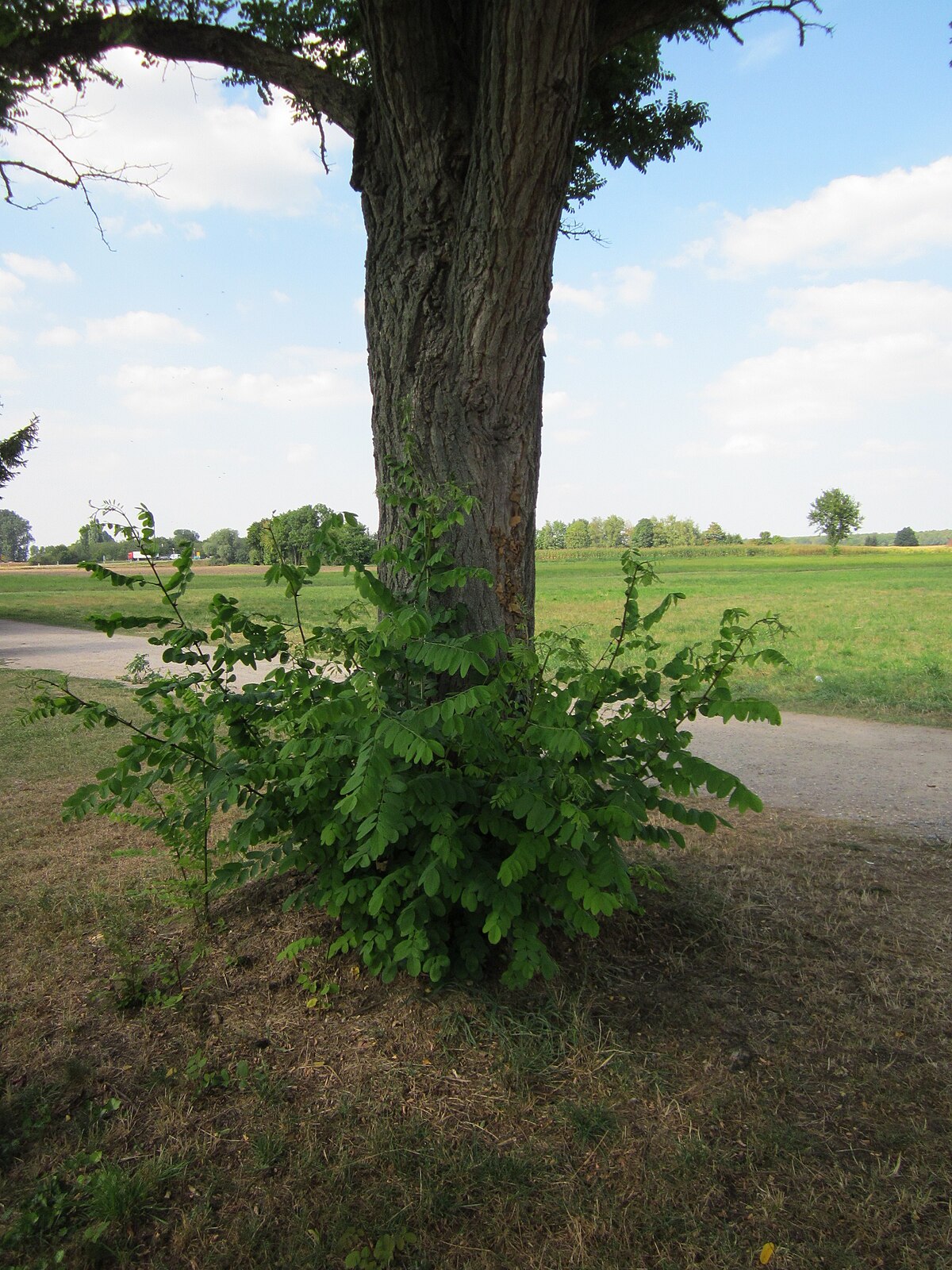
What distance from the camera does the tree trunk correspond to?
326cm

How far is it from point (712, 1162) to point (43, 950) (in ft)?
9.28

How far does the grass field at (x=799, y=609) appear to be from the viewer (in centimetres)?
1105

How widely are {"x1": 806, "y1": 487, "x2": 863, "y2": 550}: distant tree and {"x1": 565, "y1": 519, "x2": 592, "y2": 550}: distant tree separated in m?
43.5

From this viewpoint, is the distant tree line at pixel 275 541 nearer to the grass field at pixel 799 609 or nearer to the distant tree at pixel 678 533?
the grass field at pixel 799 609

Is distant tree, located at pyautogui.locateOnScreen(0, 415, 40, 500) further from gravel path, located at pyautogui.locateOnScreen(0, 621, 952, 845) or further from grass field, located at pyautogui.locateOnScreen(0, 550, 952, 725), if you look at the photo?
gravel path, located at pyautogui.locateOnScreen(0, 621, 952, 845)

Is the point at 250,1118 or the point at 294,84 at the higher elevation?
the point at 294,84

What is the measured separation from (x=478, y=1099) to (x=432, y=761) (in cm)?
107

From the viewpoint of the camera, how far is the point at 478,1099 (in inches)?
98.1

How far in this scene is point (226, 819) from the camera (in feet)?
18.3

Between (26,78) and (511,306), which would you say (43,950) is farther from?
(26,78)

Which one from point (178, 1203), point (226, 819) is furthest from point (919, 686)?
point (178, 1203)

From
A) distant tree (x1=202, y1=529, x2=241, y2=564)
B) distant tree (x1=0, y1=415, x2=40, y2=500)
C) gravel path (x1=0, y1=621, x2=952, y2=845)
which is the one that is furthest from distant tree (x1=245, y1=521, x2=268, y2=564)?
distant tree (x1=202, y1=529, x2=241, y2=564)

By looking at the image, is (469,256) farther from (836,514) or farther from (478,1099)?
(836,514)

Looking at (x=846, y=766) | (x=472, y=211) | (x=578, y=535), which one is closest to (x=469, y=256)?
(x=472, y=211)
